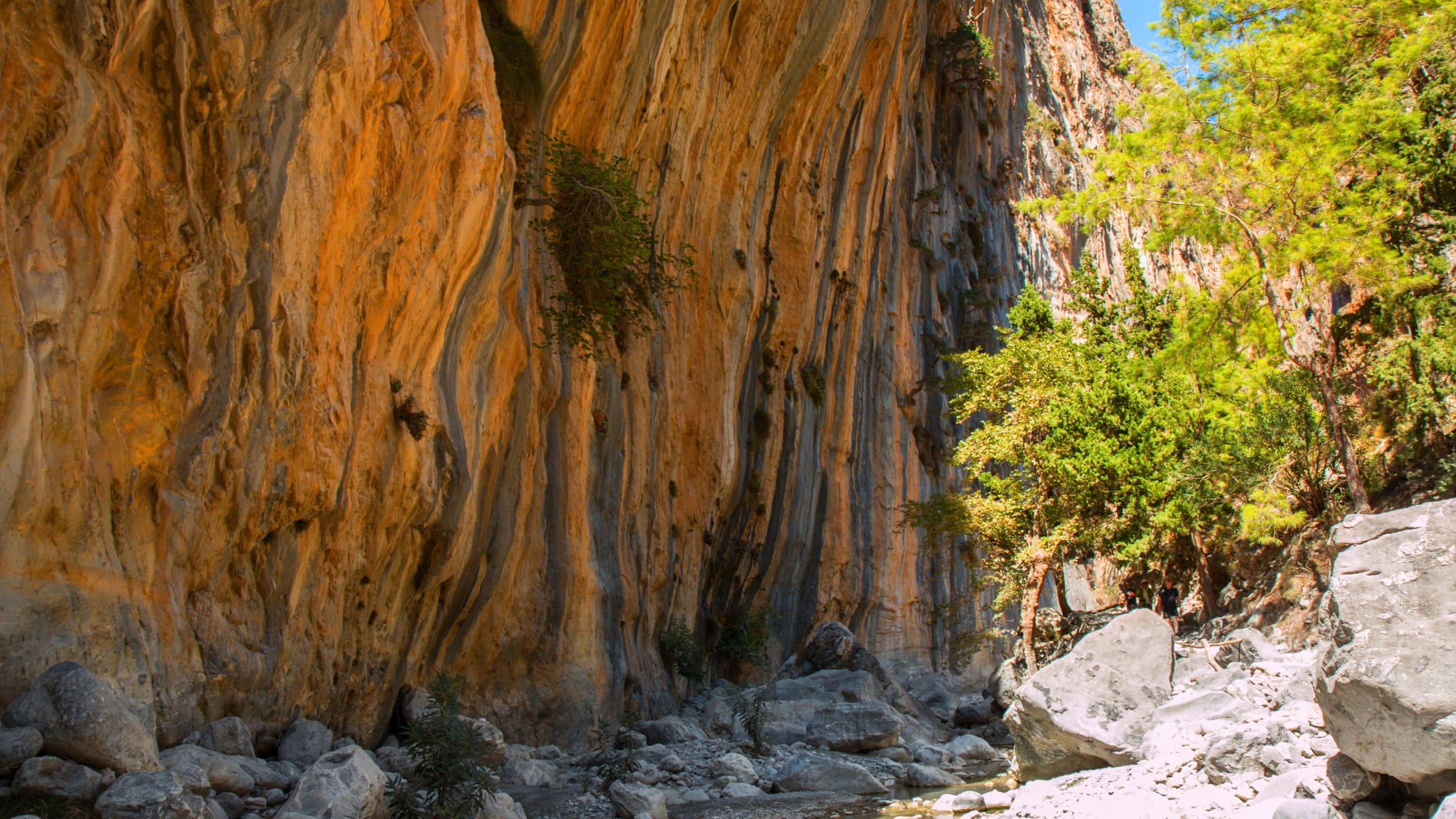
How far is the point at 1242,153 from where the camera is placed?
553 inches

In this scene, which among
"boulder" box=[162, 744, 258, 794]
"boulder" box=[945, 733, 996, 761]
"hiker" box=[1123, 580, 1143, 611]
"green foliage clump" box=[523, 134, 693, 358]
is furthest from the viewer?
"hiker" box=[1123, 580, 1143, 611]

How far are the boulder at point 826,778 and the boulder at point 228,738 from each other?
5775 mm

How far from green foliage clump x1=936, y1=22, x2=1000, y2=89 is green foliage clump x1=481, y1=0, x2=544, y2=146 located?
2589 cm

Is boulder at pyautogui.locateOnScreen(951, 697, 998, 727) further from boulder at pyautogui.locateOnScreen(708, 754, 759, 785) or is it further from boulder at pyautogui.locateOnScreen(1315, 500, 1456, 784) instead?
boulder at pyautogui.locateOnScreen(1315, 500, 1456, 784)

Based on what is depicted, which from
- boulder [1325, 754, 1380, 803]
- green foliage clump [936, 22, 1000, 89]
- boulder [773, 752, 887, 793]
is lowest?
boulder [773, 752, 887, 793]

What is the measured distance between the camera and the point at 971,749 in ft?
45.7

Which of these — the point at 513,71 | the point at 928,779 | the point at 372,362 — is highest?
the point at 513,71

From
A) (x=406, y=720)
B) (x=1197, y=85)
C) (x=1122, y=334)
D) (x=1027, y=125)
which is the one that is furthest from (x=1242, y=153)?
(x=1027, y=125)

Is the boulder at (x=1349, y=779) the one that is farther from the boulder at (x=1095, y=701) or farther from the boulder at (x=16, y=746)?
the boulder at (x=16, y=746)

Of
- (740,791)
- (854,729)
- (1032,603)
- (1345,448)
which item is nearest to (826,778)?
(740,791)

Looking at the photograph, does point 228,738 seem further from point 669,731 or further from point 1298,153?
point 1298,153

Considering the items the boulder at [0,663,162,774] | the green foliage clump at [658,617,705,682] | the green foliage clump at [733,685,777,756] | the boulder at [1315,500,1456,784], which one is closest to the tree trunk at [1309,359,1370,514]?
the boulder at [1315,500,1456,784]

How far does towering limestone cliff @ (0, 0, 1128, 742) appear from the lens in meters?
6.33

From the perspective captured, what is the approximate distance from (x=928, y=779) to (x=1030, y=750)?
1.57 meters
